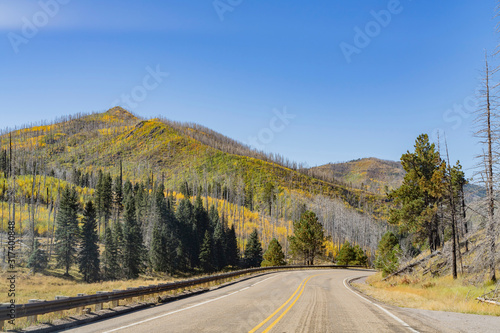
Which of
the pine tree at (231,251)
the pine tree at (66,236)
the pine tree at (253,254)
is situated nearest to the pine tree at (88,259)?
the pine tree at (66,236)

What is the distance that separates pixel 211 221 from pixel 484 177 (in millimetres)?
73521

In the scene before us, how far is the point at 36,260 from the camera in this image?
5478 cm

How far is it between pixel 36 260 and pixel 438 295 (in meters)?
57.1

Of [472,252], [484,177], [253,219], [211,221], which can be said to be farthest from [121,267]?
[253,219]

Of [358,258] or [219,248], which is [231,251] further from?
[358,258]

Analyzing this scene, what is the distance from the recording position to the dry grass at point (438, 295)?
581 inches

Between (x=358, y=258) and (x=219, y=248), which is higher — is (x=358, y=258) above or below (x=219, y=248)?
below

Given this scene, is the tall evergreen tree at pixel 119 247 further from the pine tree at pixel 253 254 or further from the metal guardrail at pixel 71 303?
the metal guardrail at pixel 71 303

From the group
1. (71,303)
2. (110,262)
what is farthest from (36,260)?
(71,303)

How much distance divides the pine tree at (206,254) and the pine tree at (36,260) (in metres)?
29.1

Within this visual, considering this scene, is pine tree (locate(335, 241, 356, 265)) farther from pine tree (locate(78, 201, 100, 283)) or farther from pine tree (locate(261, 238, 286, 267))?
pine tree (locate(78, 201, 100, 283))

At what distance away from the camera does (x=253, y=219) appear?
14025 cm

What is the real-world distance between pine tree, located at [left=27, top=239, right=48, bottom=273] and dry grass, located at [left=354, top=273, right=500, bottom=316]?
5124 centimetres

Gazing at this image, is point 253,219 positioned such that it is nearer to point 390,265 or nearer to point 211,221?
point 211,221
